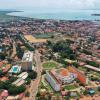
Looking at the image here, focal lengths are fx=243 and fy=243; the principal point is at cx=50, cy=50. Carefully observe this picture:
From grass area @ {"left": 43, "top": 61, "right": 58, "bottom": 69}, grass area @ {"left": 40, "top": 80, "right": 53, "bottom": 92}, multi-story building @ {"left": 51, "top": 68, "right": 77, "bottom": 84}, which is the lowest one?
grass area @ {"left": 43, "top": 61, "right": 58, "bottom": 69}

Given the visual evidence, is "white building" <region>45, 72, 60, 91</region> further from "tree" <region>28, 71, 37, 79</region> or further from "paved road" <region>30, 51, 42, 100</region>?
"tree" <region>28, 71, 37, 79</region>

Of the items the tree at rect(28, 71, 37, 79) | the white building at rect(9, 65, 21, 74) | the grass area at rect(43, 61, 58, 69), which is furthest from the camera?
the grass area at rect(43, 61, 58, 69)

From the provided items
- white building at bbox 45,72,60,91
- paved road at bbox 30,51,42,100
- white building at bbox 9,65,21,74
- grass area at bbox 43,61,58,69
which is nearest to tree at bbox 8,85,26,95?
paved road at bbox 30,51,42,100

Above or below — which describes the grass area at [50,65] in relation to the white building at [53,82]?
below

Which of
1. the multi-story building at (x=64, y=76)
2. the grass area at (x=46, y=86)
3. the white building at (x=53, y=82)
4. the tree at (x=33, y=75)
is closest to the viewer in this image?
the white building at (x=53, y=82)

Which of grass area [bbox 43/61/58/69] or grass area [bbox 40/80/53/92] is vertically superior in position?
grass area [bbox 40/80/53/92]

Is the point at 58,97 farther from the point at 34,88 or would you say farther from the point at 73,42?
the point at 73,42

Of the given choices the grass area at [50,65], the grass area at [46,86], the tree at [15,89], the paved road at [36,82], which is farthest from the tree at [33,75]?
the grass area at [50,65]

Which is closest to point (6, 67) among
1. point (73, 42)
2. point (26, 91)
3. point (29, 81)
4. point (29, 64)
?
point (29, 64)

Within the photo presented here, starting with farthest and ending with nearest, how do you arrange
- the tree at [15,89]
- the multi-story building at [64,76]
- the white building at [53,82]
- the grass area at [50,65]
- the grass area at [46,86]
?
the grass area at [50,65] < the multi-story building at [64,76] < the grass area at [46,86] < the white building at [53,82] < the tree at [15,89]

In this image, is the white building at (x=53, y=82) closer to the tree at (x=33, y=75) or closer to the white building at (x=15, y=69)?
the tree at (x=33, y=75)

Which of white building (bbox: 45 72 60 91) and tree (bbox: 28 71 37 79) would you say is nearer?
white building (bbox: 45 72 60 91)
